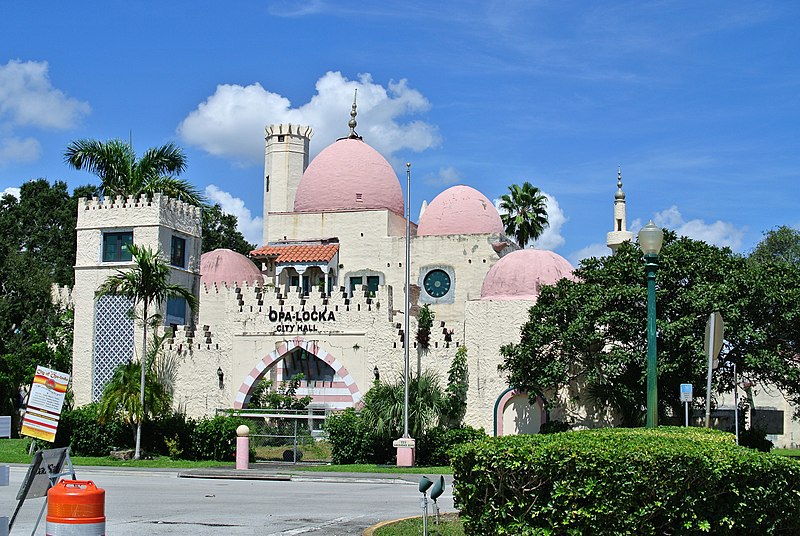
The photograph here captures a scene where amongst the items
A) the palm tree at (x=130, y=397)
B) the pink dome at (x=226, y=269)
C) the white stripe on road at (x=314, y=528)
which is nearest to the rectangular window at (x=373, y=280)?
the pink dome at (x=226, y=269)

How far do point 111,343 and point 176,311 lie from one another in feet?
9.24

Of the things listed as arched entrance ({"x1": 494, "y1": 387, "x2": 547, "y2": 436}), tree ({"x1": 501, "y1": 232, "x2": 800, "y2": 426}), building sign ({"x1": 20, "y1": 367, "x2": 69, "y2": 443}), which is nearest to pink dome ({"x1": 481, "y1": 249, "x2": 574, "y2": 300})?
tree ({"x1": 501, "y1": 232, "x2": 800, "y2": 426})

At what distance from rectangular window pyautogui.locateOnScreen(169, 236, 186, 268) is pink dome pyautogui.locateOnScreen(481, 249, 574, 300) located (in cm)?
1220

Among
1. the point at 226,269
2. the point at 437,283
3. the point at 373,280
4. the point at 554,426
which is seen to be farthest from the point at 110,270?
the point at 554,426

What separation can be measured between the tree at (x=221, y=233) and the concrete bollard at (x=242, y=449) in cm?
3318

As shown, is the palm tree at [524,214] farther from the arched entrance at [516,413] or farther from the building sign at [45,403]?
the building sign at [45,403]

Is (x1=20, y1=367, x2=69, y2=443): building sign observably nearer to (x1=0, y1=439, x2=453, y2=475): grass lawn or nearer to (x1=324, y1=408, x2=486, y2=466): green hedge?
(x1=0, y1=439, x2=453, y2=475): grass lawn

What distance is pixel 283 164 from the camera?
52.7 meters

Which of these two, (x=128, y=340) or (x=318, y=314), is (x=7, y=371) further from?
(x=318, y=314)

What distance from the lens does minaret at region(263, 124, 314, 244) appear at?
52.2 metres

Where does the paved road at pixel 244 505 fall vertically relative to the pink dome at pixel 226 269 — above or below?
below

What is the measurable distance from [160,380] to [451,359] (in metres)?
11.3

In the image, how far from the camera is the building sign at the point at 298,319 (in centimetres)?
3825

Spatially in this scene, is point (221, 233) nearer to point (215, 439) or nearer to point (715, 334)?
point (215, 439)
